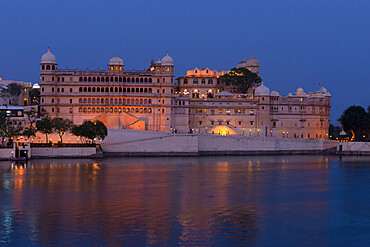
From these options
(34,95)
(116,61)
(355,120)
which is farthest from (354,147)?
(34,95)

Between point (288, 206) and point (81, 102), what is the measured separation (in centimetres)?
5459

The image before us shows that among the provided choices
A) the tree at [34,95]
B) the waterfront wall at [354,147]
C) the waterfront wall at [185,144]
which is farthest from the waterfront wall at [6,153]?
the waterfront wall at [354,147]

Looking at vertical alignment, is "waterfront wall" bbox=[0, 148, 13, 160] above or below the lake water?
above

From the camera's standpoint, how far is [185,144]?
8206cm

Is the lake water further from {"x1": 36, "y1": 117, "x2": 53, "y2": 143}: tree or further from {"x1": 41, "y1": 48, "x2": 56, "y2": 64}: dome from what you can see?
{"x1": 41, "y1": 48, "x2": 56, "y2": 64}: dome

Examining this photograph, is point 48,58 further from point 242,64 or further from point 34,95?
point 242,64

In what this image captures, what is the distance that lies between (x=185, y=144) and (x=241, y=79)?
2693 cm

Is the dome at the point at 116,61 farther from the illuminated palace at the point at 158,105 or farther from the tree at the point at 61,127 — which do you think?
the tree at the point at 61,127

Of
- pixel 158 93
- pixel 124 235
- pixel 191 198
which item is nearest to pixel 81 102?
pixel 158 93

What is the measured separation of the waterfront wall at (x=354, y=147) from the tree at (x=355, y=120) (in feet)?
18.5

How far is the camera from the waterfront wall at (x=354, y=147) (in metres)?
90.0

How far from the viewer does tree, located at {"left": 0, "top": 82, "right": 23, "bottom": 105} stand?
344 ft

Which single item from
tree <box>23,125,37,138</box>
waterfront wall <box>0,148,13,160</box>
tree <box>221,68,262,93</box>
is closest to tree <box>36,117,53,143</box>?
tree <box>23,125,37,138</box>

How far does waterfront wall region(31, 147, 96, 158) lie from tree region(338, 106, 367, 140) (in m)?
44.6
